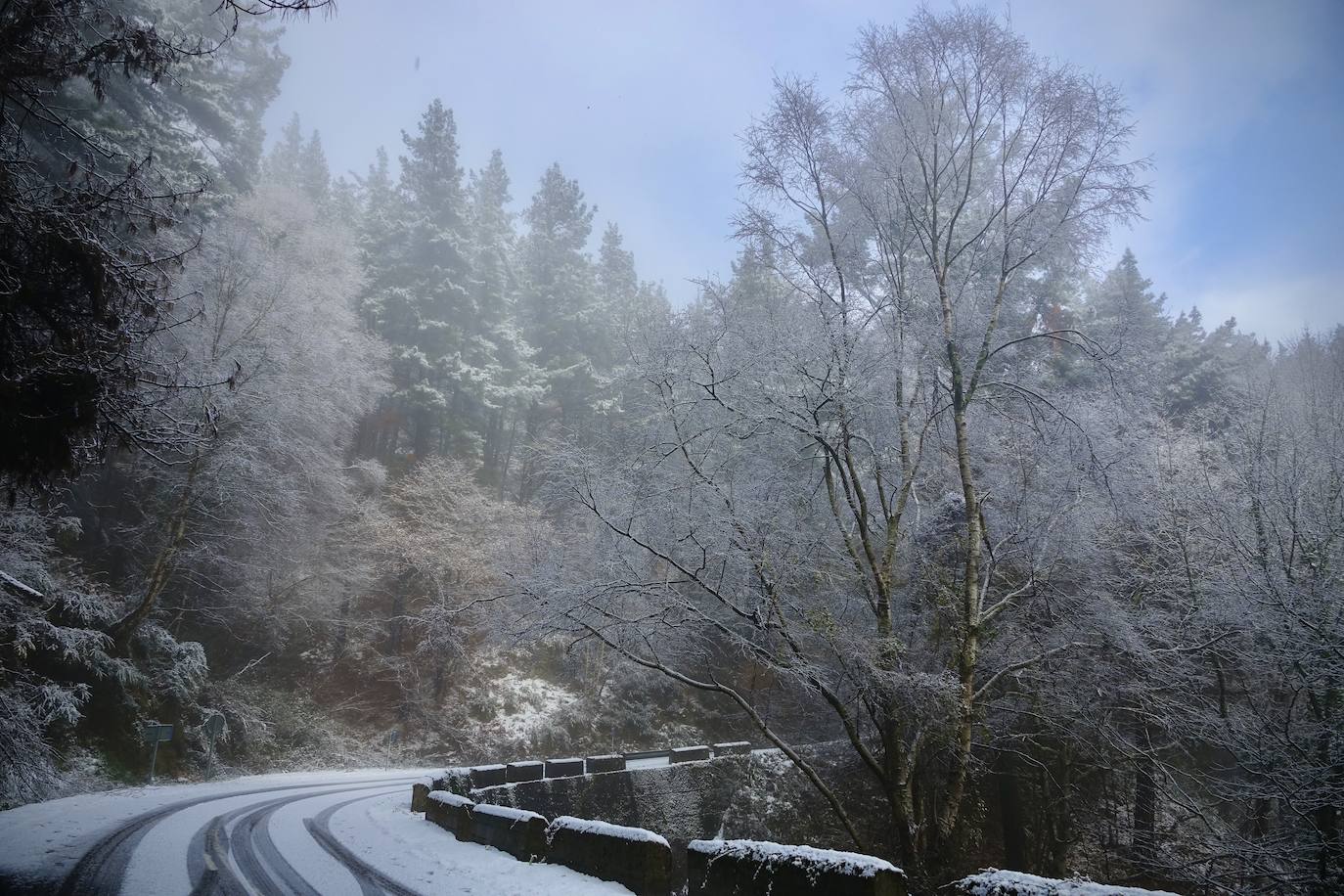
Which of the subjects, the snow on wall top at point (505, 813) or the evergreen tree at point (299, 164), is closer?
the snow on wall top at point (505, 813)

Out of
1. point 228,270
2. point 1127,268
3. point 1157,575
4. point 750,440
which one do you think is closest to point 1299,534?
point 1157,575

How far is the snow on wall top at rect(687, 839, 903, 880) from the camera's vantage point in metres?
5.01

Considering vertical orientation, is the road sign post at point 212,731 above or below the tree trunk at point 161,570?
below

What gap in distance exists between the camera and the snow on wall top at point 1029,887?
162 inches

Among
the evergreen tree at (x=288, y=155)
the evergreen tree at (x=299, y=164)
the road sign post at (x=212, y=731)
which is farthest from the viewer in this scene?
the evergreen tree at (x=288, y=155)

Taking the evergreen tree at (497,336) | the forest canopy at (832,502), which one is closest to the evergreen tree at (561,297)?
the evergreen tree at (497,336)

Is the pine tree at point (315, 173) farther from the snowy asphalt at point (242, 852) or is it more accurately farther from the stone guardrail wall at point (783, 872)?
the stone guardrail wall at point (783, 872)

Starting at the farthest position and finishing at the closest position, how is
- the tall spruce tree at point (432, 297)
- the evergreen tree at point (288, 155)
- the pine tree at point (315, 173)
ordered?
the evergreen tree at point (288, 155), the pine tree at point (315, 173), the tall spruce tree at point (432, 297)

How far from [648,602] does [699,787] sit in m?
8.45

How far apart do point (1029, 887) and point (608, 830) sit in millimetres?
4223

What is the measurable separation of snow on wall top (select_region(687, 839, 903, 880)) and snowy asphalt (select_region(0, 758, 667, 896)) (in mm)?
1410

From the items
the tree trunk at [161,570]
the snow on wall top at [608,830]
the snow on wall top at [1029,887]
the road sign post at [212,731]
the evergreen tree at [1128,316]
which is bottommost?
the road sign post at [212,731]

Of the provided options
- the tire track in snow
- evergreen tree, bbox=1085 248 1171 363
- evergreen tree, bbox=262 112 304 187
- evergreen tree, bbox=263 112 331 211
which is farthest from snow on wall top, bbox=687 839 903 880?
evergreen tree, bbox=262 112 304 187

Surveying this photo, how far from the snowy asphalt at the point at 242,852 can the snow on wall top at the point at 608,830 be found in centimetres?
43
